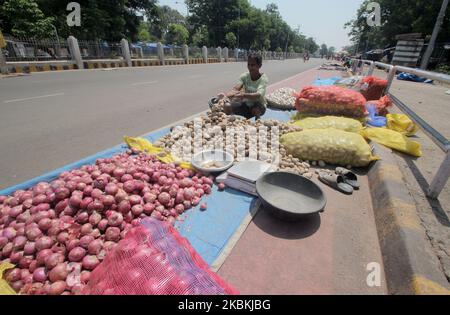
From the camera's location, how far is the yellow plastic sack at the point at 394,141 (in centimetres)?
349

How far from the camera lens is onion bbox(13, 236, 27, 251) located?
1.74 m

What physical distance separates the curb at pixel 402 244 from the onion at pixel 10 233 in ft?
9.31

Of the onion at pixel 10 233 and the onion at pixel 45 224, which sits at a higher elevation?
the onion at pixel 45 224

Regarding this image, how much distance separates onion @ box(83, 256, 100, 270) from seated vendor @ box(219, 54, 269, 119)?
3871 millimetres

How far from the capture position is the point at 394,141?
11.9 feet

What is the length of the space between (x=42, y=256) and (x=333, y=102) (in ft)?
16.3

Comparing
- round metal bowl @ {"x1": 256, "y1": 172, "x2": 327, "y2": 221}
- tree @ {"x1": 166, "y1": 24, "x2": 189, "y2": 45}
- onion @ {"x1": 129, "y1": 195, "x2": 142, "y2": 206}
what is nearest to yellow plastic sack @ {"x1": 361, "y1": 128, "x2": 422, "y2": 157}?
round metal bowl @ {"x1": 256, "y1": 172, "x2": 327, "y2": 221}

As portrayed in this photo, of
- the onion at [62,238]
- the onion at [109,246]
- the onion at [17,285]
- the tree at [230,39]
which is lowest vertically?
the onion at [17,285]

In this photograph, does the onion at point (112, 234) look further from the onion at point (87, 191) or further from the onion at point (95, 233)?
the onion at point (87, 191)

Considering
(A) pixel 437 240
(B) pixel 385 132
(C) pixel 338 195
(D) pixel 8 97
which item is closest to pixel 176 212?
(C) pixel 338 195

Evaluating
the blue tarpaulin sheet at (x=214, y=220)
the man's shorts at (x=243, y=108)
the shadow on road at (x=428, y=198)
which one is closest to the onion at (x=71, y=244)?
the blue tarpaulin sheet at (x=214, y=220)

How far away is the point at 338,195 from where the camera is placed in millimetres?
2803

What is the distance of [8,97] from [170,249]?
853cm
